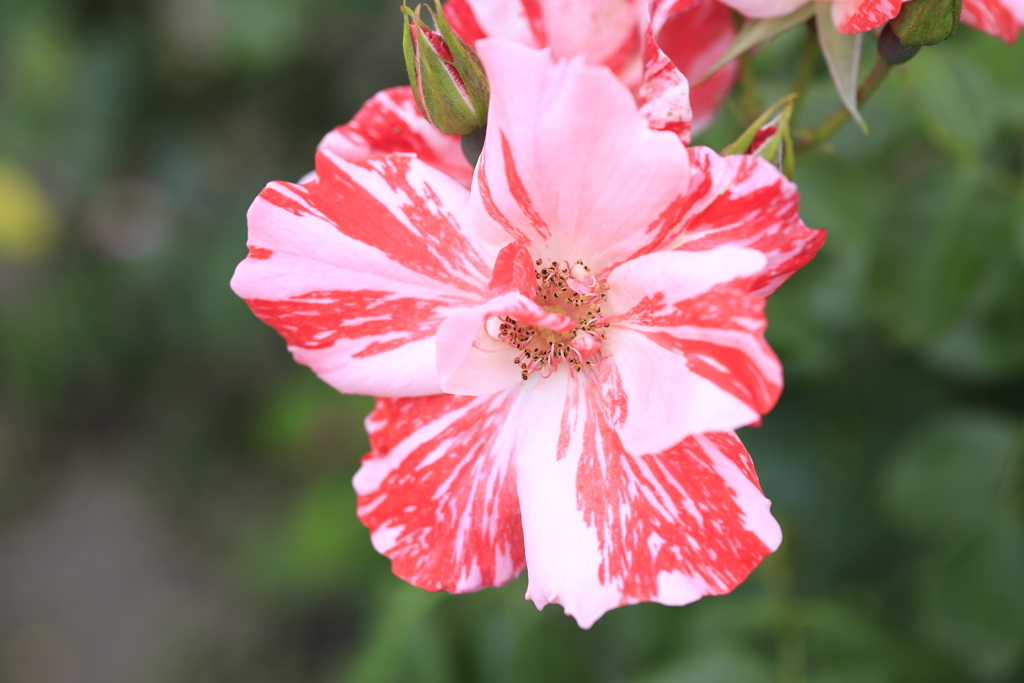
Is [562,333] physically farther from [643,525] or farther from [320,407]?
[320,407]

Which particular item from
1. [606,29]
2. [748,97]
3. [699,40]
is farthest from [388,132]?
[748,97]

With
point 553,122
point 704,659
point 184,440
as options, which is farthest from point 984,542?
point 184,440

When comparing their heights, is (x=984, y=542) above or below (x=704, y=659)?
below

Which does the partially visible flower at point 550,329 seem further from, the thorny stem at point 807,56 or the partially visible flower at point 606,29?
the thorny stem at point 807,56

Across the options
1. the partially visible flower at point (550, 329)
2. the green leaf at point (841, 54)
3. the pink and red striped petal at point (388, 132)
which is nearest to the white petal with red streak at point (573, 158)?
the partially visible flower at point (550, 329)

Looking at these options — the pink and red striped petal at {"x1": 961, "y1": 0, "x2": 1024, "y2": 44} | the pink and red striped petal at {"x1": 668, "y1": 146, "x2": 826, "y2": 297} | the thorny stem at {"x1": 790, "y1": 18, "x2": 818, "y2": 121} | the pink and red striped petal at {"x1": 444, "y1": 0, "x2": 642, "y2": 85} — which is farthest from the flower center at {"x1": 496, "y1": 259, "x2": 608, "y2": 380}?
the pink and red striped petal at {"x1": 961, "y1": 0, "x2": 1024, "y2": 44}

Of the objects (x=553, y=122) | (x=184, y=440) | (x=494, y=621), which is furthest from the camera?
(x=184, y=440)

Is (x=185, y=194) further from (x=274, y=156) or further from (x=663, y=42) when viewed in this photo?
(x=663, y=42)

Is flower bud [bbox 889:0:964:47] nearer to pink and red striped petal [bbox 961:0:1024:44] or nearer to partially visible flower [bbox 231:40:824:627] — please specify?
pink and red striped petal [bbox 961:0:1024:44]
